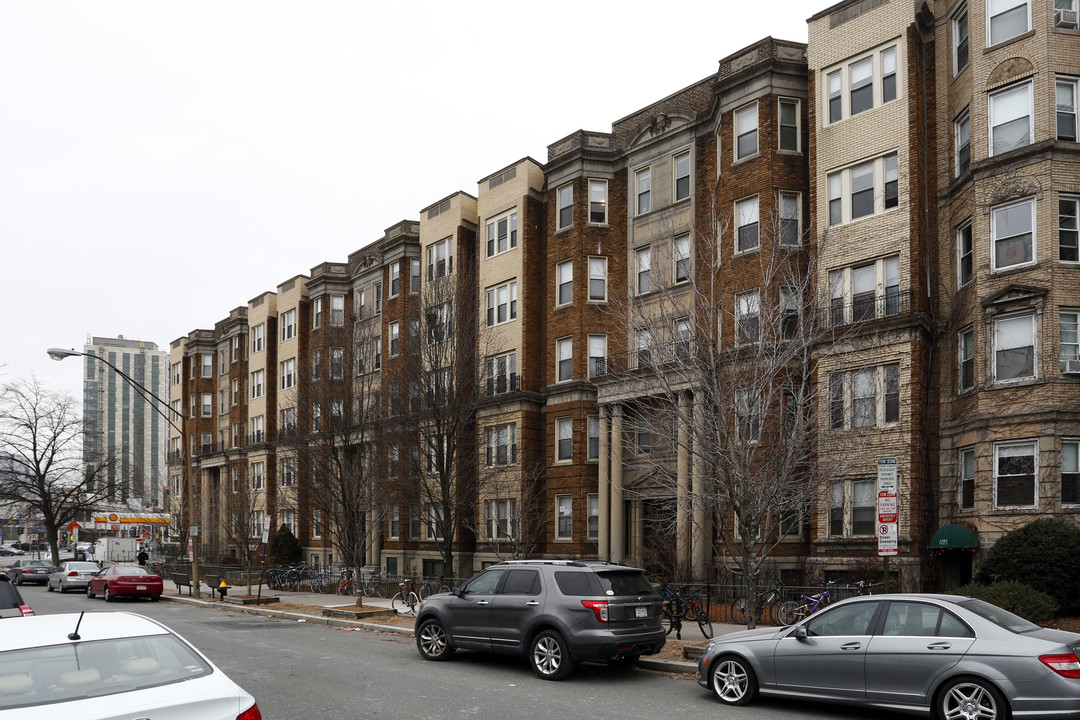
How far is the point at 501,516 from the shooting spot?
117 feet

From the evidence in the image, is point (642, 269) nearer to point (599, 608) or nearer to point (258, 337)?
point (599, 608)

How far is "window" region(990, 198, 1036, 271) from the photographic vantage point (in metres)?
22.1

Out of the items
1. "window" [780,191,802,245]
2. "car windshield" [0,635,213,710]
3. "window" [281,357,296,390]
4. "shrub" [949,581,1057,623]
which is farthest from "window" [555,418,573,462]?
"car windshield" [0,635,213,710]

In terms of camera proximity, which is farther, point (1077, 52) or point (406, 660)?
point (1077, 52)

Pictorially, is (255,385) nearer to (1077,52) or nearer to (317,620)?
(317,620)

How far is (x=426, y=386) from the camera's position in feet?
97.2

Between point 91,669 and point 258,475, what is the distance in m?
52.3

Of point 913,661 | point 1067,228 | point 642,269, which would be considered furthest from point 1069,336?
point 913,661

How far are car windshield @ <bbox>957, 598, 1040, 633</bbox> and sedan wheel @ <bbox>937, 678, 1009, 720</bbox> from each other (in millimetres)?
749

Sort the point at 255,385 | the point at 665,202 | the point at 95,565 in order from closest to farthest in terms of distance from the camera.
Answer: the point at 665,202 < the point at 95,565 < the point at 255,385

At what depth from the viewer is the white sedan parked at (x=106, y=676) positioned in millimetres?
5496

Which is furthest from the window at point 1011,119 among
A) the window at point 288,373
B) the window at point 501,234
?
the window at point 288,373

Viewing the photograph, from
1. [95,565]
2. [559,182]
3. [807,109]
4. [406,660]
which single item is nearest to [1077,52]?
[807,109]

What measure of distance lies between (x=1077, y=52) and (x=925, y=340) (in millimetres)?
7717
